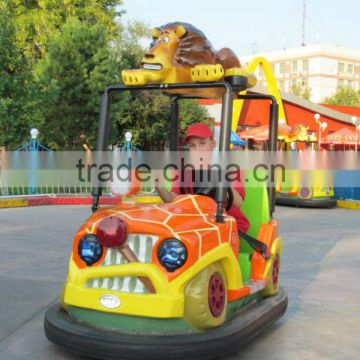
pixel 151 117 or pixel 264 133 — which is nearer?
pixel 264 133

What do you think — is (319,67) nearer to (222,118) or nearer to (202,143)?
(202,143)

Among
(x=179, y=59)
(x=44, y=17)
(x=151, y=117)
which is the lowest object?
(x=179, y=59)

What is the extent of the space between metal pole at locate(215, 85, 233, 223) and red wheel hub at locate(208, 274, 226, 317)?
0.37 meters

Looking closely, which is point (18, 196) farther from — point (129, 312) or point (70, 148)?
point (129, 312)

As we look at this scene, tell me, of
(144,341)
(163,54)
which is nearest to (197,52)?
(163,54)

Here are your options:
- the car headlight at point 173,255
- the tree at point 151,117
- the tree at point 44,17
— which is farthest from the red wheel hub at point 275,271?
the tree at point 44,17

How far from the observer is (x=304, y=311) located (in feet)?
16.0

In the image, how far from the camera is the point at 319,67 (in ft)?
303

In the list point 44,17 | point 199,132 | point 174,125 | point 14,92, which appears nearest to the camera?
point 199,132

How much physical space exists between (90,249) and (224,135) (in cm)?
108

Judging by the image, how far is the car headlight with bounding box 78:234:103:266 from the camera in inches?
139

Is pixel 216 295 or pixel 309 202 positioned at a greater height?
pixel 216 295

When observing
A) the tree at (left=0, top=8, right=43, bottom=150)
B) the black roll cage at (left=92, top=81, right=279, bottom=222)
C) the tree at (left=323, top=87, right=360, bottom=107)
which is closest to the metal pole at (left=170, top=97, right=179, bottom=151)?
the black roll cage at (left=92, top=81, right=279, bottom=222)

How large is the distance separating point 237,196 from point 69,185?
10499mm
